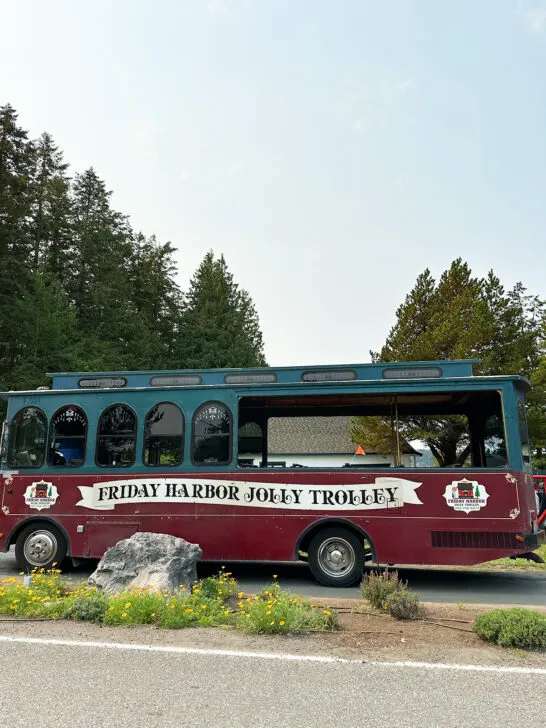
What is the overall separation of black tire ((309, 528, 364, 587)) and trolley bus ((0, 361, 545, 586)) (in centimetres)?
2

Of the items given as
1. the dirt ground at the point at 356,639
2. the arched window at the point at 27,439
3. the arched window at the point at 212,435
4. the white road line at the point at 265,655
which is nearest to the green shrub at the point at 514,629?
the dirt ground at the point at 356,639

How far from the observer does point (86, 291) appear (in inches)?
1668

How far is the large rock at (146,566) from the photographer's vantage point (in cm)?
694

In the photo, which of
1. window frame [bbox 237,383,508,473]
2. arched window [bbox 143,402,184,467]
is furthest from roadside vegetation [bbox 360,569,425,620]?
arched window [bbox 143,402,184,467]

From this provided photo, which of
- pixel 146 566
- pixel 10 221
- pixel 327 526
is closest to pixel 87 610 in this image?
pixel 146 566

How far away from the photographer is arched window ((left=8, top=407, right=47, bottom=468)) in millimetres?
9688

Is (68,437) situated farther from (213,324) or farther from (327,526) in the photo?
(213,324)

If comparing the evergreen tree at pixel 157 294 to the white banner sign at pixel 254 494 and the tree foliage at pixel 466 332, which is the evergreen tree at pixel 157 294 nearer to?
the tree foliage at pixel 466 332

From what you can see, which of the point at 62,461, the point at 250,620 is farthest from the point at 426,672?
the point at 62,461

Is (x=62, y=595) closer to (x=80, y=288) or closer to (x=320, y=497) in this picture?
(x=320, y=497)

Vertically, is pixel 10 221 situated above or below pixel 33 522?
above

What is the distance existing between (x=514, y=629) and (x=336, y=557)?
12.1ft

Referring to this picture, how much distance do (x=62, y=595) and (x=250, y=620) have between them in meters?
2.84

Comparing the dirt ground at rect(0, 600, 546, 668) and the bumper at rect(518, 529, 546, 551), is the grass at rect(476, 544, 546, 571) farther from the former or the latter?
the dirt ground at rect(0, 600, 546, 668)
